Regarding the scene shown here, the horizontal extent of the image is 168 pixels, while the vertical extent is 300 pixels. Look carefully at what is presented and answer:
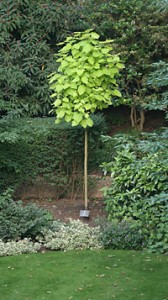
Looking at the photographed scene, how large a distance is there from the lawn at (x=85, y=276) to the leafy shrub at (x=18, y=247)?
118 mm

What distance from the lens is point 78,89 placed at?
7.23 m

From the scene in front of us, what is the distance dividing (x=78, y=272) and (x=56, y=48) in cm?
588

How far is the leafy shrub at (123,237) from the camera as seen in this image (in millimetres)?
6445

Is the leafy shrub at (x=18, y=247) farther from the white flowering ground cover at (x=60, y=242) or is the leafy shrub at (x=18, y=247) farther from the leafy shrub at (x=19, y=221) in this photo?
the leafy shrub at (x=19, y=221)

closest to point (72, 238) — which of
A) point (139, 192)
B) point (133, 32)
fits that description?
point (139, 192)

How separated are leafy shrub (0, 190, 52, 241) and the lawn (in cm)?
46

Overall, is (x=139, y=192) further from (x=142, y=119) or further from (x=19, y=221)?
(x=142, y=119)

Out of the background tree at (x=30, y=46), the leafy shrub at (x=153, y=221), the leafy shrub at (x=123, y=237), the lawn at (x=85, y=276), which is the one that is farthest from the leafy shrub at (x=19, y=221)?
the background tree at (x=30, y=46)

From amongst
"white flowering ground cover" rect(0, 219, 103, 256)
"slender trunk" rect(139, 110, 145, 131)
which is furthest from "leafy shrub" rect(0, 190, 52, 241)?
"slender trunk" rect(139, 110, 145, 131)

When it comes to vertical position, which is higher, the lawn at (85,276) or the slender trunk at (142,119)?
the slender trunk at (142,119)

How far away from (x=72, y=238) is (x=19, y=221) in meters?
0.71

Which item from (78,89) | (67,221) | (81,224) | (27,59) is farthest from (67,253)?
(27,59)

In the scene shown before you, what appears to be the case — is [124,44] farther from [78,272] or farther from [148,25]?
[78,272]

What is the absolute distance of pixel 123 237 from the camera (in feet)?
21.4
